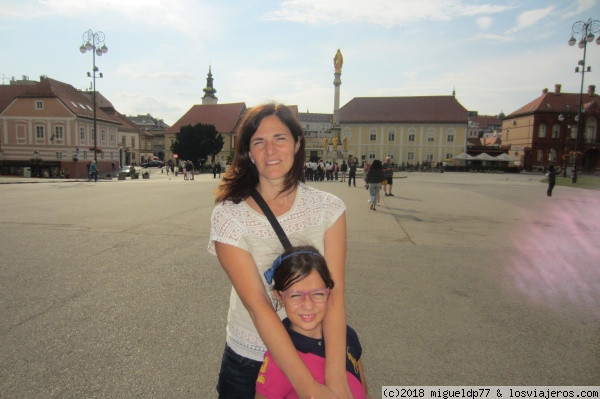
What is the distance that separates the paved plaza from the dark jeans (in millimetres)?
1263

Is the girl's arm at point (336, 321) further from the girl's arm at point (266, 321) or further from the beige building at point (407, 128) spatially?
the beige building at point (407, 128)

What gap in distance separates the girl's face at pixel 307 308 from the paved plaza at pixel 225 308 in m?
1.65

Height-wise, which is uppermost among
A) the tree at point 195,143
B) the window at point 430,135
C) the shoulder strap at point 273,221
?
the window at point 430,135

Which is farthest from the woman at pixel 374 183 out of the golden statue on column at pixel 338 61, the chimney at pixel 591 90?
the chimney at pixel 591 90

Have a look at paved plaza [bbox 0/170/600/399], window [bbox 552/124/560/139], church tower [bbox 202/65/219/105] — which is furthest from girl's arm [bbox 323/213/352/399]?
church tower [bbox 202/65/219/105]

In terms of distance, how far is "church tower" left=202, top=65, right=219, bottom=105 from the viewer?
95.1 meters

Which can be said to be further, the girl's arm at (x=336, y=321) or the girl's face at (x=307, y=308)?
the girl's face at (x=307, y=308)

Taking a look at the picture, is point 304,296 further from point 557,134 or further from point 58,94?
point 557,134

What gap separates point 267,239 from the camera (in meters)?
1.72

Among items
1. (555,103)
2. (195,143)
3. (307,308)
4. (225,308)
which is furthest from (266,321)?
(555,103)

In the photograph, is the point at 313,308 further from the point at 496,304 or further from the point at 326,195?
the point at 496,304

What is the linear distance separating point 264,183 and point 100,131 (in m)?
53.4

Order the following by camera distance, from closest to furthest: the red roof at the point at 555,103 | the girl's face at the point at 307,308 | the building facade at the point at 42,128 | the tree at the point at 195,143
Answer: the girl's face at the point at 307,308
the building facade at the point at 42,128
the tree at the point at 195,143
the red roof at the point at 555,103

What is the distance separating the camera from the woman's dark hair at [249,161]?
1878mm
